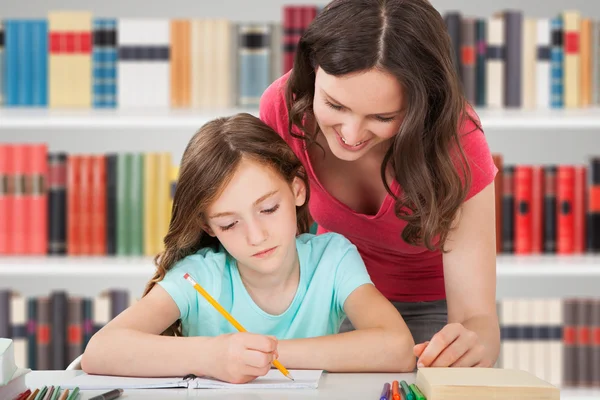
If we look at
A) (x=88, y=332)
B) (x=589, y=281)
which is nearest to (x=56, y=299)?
(x=88, y=332)

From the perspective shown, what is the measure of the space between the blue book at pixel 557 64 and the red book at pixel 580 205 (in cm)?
22

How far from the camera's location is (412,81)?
3.97 ft

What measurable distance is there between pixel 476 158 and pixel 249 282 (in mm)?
435

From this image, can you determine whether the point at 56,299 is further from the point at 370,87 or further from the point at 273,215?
the point at 370,87

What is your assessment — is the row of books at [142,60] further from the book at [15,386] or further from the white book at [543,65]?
the book at [15,386]

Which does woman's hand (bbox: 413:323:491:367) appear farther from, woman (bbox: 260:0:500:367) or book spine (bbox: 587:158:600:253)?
book spine (bbox: 587:158:600:253)

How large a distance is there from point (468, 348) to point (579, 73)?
161 cm

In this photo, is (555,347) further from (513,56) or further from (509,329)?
(513,56)

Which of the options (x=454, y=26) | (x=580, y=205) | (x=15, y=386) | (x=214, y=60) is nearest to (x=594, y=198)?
(x=580, y=205)

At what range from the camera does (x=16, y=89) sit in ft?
Answer: 8.29

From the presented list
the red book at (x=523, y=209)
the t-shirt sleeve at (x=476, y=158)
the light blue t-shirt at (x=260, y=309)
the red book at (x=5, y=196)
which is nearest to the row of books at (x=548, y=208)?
the red book at (x=523, y=209)

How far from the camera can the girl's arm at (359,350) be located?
1111 millimetres

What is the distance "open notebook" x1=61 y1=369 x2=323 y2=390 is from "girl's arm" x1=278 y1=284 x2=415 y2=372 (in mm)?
47

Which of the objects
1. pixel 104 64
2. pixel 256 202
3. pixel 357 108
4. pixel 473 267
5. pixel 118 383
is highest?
pixel 104 64
